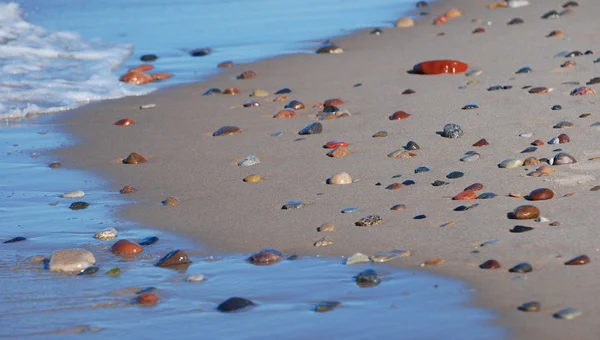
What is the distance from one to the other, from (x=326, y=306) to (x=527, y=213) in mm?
1123

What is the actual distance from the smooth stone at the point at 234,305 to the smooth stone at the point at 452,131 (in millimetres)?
2429

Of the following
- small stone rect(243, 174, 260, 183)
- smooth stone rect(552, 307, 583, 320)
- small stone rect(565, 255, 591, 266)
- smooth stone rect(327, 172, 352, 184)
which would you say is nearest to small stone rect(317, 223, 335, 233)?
smooth stone rect(327, 172, 352, 184)

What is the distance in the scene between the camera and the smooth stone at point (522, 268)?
10.8 ft

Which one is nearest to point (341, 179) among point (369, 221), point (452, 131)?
point (369, 221)

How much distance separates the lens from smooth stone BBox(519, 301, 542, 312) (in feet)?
9.76

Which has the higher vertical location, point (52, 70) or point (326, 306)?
point (52, 70)

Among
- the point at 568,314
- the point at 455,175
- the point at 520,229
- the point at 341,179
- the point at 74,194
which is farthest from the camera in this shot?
the point at 74,194

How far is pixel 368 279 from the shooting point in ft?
11.0

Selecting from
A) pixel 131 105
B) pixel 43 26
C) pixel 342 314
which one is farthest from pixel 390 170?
pixel 43 26

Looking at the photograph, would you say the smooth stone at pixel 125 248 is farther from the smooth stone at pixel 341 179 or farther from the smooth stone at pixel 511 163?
the smooth stone at pixel 511 163

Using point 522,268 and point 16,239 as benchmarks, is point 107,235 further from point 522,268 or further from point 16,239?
point 522,268

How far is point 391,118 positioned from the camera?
5.96 m

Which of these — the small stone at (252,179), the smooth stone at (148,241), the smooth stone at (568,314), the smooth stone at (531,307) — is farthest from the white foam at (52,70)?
the smooth stone at (568,314)

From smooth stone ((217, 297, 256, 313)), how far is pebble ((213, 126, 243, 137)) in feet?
9.40
